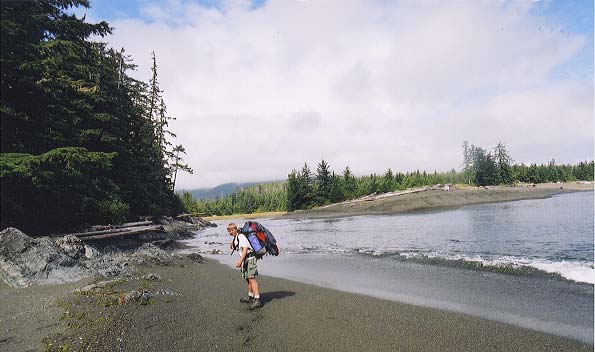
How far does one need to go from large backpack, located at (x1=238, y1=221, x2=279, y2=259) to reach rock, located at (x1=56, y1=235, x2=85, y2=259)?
21.1ft

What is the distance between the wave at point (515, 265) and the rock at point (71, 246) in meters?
11.8

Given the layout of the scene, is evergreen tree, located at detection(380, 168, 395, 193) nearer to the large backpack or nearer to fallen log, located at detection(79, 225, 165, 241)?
fallen log, located at detection(79, 225, 165, 241)

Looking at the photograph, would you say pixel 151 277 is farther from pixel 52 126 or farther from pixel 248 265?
pixel 52 126

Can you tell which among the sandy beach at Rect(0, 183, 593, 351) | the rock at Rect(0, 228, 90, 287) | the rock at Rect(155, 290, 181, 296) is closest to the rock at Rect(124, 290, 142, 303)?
the sandy beach at Rect(0, 183, 593, 351)

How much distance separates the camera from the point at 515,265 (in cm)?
1141

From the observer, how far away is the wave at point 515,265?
1004cm

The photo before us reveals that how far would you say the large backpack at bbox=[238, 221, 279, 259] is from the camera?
8532mm

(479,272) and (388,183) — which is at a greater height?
(388,183)

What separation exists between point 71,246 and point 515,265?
1480 centimetres

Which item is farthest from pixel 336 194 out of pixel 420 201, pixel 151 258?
pixel 151 258

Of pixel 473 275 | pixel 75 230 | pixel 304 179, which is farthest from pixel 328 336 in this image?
pixel 304 179

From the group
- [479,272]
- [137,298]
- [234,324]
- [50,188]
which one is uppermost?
[50,188]

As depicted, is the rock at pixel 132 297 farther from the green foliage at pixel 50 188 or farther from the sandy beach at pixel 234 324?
the green foliage at pixel 50 188

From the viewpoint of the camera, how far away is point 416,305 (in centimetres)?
785
